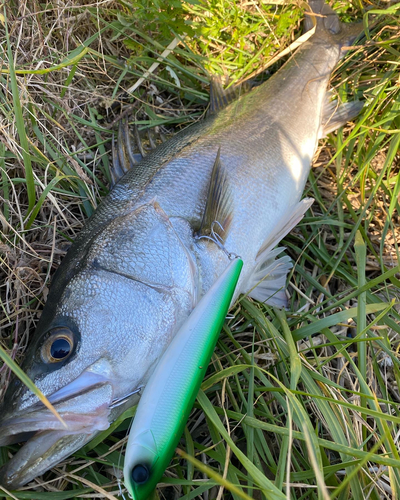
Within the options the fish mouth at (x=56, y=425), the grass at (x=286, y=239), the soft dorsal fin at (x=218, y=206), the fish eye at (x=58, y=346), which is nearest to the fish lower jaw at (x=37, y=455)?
the fish mouth at (x=56, y=425)

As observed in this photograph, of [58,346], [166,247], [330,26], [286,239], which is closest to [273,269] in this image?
[286,239]

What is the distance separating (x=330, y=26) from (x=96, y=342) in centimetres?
291

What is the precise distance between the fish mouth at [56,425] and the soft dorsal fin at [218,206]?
2.93ft

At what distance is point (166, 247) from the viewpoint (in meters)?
1.82

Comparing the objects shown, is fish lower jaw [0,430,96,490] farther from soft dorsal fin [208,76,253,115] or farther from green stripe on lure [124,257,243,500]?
soft dorsal fin [208,76,253,115]

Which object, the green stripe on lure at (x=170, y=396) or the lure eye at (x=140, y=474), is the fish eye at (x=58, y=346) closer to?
the green stripe on lure at (x=170, y=396)

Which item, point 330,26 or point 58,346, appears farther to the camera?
point 330,26

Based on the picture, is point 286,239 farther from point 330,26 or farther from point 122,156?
point 330,26

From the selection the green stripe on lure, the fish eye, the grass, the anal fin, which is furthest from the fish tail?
the fish eye

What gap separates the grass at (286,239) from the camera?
1.76 meters

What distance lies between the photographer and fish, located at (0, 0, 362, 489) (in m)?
1.44

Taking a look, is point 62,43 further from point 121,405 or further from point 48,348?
point 121,405

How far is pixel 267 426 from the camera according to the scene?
1.58 metres

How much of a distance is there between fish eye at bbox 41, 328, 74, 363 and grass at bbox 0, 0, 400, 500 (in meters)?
0.39
